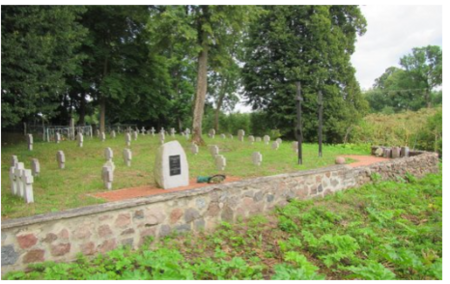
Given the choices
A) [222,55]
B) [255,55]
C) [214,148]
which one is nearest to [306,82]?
[255,55]

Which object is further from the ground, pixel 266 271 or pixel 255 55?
pixel 255 55

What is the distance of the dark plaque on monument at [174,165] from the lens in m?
7.38

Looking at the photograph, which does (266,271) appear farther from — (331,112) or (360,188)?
(331,112)

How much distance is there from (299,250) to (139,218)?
2437 mm

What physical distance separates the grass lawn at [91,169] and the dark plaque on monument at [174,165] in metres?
1.09

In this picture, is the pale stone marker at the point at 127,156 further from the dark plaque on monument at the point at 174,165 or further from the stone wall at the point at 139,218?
the stone wall at the point at 139,218

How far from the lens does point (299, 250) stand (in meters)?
4.97

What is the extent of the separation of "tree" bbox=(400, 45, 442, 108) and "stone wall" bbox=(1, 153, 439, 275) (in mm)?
38717

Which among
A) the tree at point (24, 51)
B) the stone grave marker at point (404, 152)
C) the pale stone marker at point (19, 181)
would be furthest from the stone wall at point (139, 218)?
the tree at point (24, 51)

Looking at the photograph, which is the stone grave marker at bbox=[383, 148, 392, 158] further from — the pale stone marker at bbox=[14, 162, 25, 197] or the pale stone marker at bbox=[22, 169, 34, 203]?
the pale stone marker at bbox=[14, 162, 25, 197]

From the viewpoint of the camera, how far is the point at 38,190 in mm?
7348

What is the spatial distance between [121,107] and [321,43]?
47.8 ft

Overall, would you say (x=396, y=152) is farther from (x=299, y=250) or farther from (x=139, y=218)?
(x=139, y=218)

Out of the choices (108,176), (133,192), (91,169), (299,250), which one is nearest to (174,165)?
(133,192)
